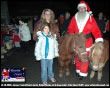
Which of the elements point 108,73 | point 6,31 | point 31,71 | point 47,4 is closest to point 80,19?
point 108,73

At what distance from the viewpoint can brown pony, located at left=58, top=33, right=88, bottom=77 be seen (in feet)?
8.30

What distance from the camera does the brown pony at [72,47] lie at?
2.53 metres

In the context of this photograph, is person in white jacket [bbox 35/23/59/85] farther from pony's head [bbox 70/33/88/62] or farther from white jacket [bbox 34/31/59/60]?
pony's head [bbox 70/33/88/62]

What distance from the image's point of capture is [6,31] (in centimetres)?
551

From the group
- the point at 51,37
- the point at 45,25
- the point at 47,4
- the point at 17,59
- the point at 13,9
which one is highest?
the point at 47,4

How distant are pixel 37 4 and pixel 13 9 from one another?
385cm

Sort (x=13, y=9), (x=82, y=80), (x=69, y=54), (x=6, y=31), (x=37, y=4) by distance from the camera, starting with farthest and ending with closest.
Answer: (x=37, y=4) → (x=13, y=9) → (x=6, y=31) → (x=82, y=80) → (x=69, y=54)

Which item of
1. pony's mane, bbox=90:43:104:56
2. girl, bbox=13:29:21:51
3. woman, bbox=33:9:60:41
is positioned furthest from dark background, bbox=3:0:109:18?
pony's mane, bbox=90:43:104:56

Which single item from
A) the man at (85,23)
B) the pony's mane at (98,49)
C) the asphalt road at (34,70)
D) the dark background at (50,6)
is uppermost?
the dark background at (50,6)

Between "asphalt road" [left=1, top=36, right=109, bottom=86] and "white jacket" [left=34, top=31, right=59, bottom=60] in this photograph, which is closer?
"white jacket" [left=34, top=31, right=59, bottom=60]

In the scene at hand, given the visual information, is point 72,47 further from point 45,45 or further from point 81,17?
point 81,17

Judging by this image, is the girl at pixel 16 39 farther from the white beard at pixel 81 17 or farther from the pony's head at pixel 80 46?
the pony's head at pixel 80 46

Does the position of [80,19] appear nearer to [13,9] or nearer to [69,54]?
[69,54]

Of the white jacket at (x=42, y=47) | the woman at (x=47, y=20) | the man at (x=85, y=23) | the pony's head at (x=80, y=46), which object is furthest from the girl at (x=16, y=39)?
the pony's head at (x=80, y=46)
